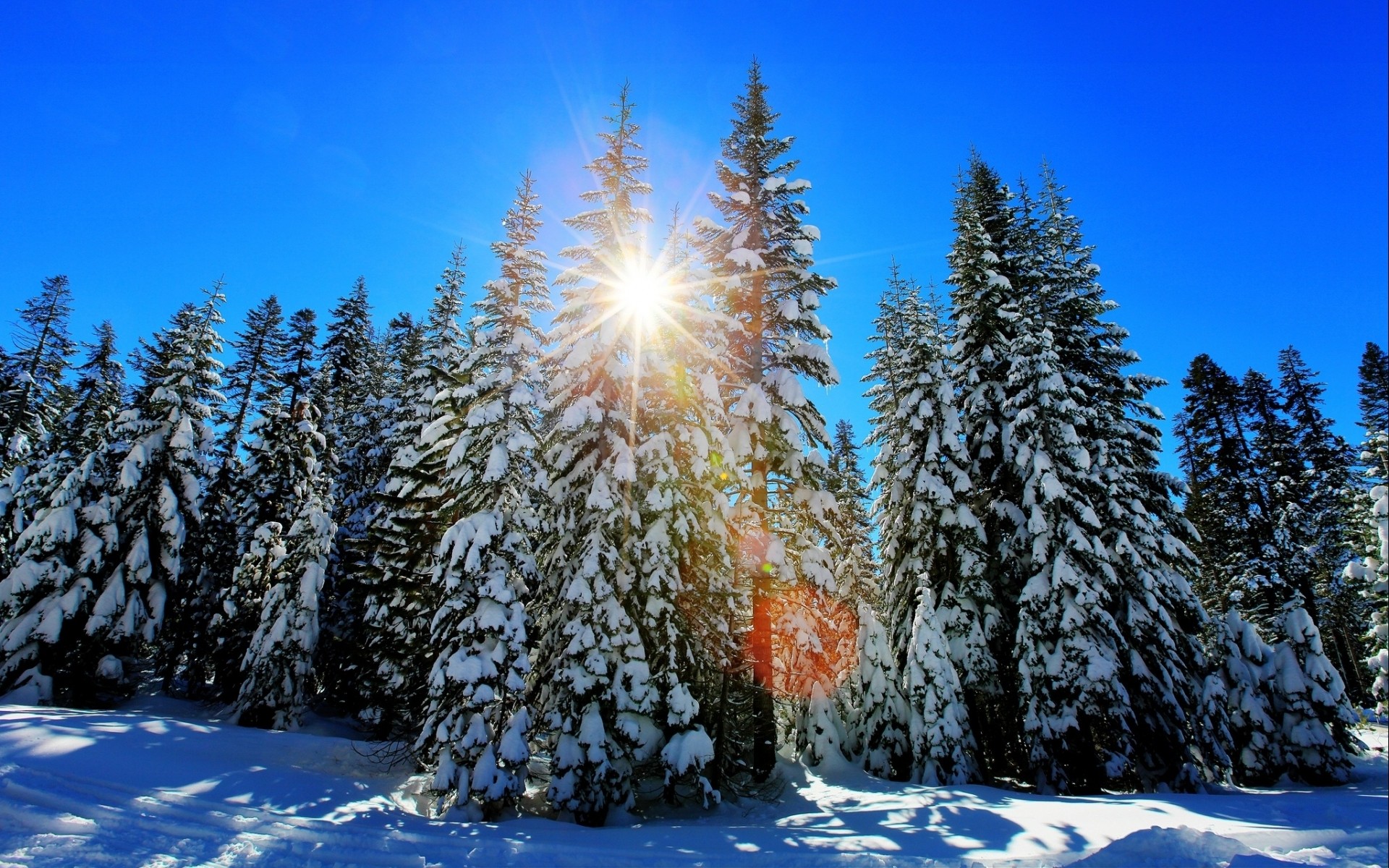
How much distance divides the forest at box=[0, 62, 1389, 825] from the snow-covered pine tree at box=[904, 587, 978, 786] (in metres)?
0.08

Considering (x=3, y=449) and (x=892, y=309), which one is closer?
(x=892, y=309)

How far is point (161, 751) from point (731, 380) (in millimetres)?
16398

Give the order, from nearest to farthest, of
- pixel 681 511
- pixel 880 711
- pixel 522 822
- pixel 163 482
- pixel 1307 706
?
pixel 522 822 < pixel 681 511 < pixel 880 711 < pixel 1307 706 < pixel 163 482

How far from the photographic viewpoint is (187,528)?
25203 mm

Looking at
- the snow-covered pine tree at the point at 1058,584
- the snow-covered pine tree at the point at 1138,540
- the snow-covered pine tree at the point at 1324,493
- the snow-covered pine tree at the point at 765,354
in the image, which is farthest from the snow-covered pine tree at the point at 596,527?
the snow-covered pine tree at the point at 1324,493

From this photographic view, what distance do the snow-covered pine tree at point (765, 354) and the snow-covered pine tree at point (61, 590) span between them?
79.7ft

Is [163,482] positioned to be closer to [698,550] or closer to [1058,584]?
[698,550]

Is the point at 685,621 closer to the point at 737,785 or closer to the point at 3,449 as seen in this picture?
the point at 737,785

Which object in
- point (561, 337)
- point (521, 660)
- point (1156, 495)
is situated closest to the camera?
point (521, 660)

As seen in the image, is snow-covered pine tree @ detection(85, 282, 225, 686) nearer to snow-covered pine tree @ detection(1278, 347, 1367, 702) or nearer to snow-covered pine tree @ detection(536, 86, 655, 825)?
snow-covered pine tree @ detection(536, 86, 655, 825)

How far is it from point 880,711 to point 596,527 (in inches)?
434

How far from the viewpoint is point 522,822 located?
12.2 metres

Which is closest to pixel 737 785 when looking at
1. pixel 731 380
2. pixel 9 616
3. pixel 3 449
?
pixel 731 380

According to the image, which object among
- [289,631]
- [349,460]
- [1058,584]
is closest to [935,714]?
[1058,584]
